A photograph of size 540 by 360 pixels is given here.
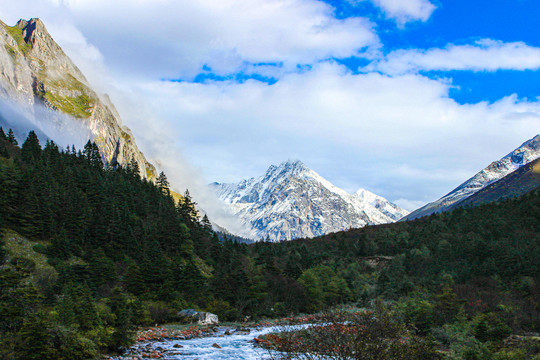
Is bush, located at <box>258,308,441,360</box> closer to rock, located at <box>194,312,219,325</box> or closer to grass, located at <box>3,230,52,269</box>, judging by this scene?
rock, located at <box>194,312,219,325</box>

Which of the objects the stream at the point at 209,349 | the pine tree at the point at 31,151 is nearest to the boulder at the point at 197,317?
the stream at the point at 209,349

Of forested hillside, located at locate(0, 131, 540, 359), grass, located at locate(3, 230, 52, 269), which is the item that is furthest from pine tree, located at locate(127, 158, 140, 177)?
grass, located at locate(3, 230, 52, 269)

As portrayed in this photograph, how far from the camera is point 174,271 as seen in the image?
229ft

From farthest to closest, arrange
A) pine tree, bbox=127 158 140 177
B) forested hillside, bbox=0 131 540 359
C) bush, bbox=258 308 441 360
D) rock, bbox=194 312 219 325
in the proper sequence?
pine tree, bbox=127 158 140 177, rock, bbox=194 312 219 325, forested hillside, bbox=0 131 540 359, bush, bbox=258 308 441 360

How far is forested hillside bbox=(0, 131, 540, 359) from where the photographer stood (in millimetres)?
33031

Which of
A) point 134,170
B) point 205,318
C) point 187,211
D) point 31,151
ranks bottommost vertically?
point 205,318

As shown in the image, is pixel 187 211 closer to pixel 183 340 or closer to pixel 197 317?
pixel 197 317

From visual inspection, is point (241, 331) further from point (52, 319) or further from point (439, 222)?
point (439, 222)

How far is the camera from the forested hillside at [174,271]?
108 feet

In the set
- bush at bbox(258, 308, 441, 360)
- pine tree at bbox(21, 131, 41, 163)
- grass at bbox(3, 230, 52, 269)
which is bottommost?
bush at bbox(258, 308, 441, 360)

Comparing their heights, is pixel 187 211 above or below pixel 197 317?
above

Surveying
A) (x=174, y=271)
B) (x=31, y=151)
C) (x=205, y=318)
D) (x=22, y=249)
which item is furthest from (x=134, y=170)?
(x=205, y=318)

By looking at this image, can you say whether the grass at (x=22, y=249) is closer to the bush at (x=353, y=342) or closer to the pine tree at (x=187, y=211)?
the pine tree at (x=187, y=211)

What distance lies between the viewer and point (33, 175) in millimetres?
74250
